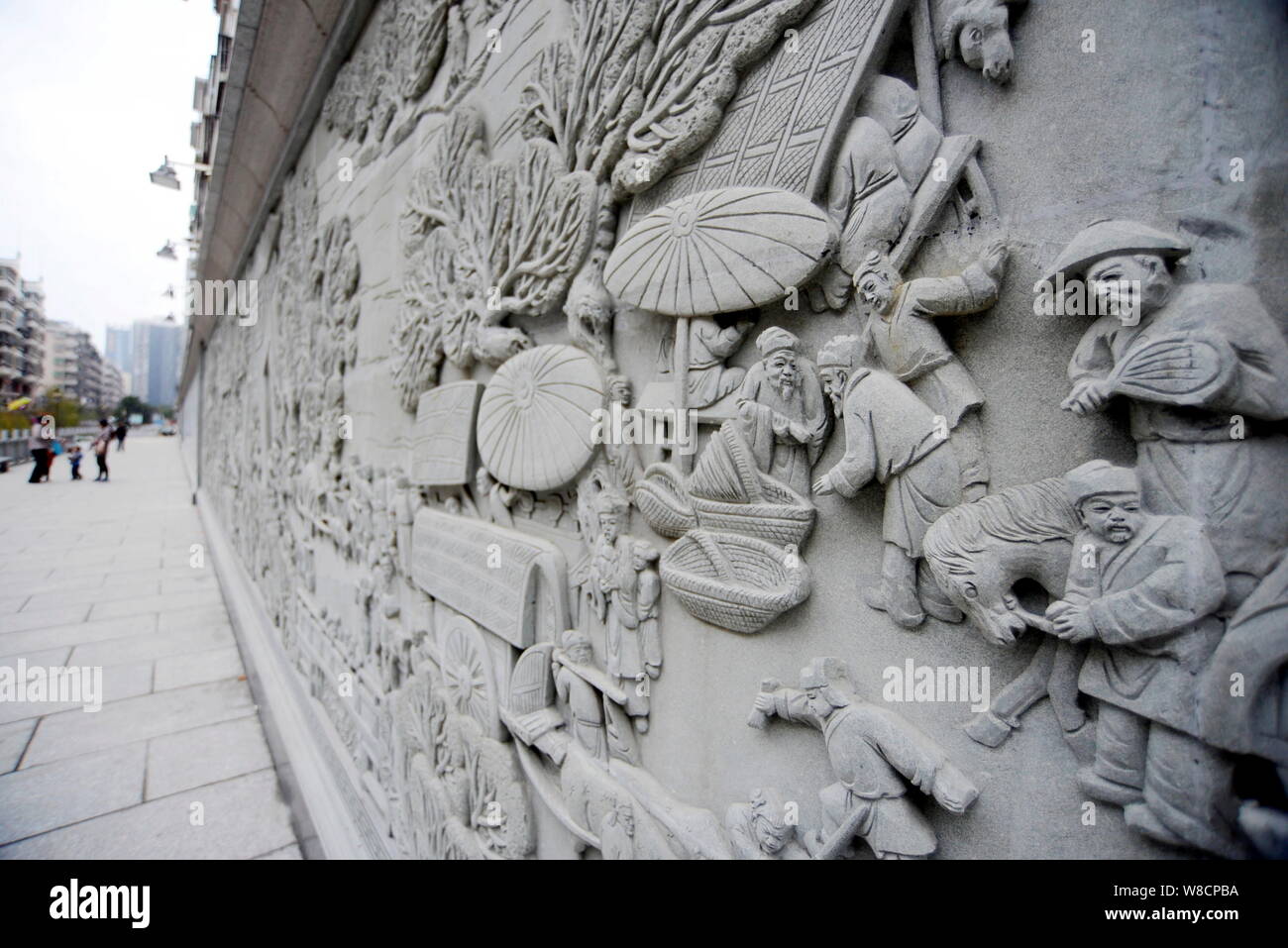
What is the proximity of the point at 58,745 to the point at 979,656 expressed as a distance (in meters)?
6.32

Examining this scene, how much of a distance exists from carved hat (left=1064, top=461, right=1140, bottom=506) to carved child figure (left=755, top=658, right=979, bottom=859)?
62cm

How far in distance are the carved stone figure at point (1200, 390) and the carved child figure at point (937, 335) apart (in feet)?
0.57

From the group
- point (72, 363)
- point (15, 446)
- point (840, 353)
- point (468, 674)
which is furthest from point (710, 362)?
point (72, 363)

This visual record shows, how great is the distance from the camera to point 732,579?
5.17ft

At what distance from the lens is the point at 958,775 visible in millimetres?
1192

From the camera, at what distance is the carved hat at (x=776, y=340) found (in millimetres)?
1412

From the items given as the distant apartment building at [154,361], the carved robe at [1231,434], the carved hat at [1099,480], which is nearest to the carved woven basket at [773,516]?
the carved hat at [1099,480]

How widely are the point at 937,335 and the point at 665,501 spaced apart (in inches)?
34.0

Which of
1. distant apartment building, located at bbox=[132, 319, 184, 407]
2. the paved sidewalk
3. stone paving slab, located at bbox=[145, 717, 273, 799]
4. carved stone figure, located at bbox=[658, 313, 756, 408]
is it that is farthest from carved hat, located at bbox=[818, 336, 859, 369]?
distant apartment building, located at bbox=[132, 319, 184, 407]

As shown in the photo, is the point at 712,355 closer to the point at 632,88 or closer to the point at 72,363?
the point at 632,88

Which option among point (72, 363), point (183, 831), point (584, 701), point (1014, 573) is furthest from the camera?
point (72, 363)

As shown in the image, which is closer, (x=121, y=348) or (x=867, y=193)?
(x=867, y=193)
